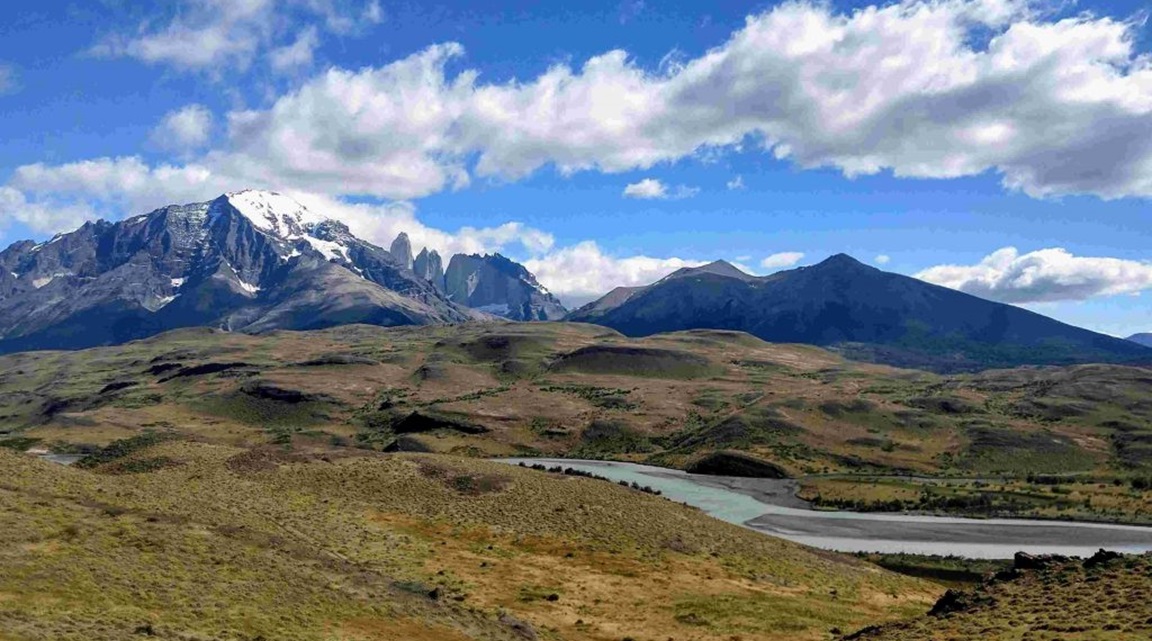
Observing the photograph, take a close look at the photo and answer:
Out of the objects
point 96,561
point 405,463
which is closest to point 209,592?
point 96,561

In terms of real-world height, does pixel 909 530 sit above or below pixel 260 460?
below

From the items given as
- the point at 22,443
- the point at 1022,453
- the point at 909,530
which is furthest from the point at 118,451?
the point at 1022,453

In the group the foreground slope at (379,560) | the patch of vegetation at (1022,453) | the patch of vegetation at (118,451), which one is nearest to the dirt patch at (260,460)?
the foreground slope at (379,560)

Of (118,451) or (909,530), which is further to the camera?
(909,530)

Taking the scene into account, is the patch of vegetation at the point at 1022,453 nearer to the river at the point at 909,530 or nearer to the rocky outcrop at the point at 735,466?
the rocky outcrop at the point at 735,466

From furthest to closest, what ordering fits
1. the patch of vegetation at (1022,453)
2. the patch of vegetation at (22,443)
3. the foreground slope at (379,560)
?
the patch of vegetation at (22,443), the patch of vegetation at (1022,453), the foreground slope at (379,560)

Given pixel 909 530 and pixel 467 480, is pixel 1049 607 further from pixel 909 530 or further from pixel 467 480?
pixel 909 530

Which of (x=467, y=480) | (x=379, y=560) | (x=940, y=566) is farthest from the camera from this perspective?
(x=467, y=480)
